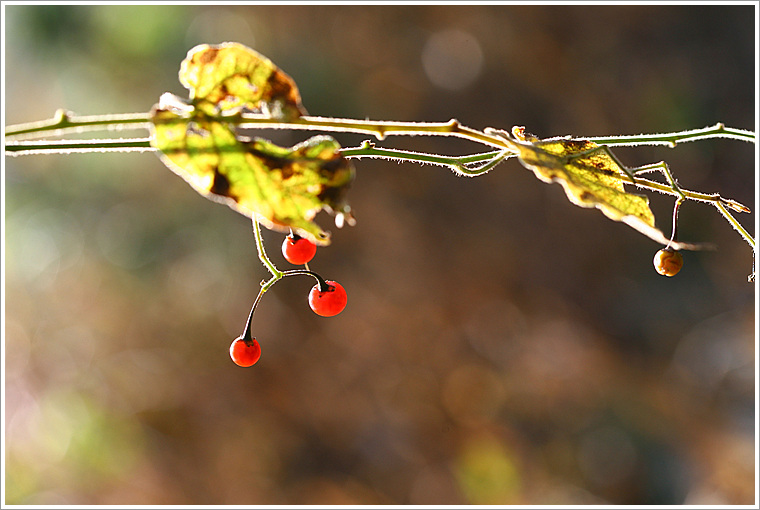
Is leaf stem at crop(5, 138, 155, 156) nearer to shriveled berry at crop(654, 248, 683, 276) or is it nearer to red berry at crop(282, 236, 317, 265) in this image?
red berry at crop(282, 236, 317, 265)

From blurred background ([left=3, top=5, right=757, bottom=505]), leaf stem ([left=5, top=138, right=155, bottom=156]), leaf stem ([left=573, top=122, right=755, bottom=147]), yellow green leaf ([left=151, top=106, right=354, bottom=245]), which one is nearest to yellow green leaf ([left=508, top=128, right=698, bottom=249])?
leaf stem ([left=573, top=122, right=755, bottom=147])

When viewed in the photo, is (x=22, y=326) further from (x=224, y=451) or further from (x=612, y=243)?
(x=612, y=243)

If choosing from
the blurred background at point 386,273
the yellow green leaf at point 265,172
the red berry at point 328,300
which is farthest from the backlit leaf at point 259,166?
the blurred background at point 386,273

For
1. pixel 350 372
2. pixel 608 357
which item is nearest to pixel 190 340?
pixel 350 372

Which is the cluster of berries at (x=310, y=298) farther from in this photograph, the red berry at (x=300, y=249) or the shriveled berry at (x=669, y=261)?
the shriveled berry at (x=669, y=261)

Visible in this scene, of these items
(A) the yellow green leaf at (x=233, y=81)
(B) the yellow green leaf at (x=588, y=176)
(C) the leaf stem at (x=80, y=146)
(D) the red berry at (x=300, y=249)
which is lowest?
(B) the yellow green leaf at (x=588, y=176)

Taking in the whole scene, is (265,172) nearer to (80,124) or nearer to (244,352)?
(80,124)
